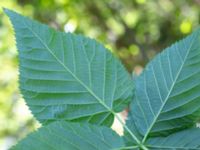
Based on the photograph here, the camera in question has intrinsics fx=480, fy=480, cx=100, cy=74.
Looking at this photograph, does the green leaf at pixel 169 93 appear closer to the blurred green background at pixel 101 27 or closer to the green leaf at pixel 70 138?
the green leaf at pixel 70 138

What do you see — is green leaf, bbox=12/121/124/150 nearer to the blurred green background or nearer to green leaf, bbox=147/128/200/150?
green leaf, bbox=147/128/200/150

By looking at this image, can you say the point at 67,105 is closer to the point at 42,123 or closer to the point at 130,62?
the point at 42,123

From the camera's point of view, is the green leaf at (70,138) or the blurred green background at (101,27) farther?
the blurred green background at (101,27)

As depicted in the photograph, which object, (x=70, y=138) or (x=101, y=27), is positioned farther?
(x=101, y=27)

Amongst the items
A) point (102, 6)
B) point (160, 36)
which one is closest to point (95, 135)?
point (102, 6)

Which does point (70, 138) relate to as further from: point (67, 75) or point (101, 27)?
point (101, 27)

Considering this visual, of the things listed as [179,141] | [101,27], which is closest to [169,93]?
[179,141]

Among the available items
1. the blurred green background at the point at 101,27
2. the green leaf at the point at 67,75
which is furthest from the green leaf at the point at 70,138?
the blurred green background at the point at 101,27
